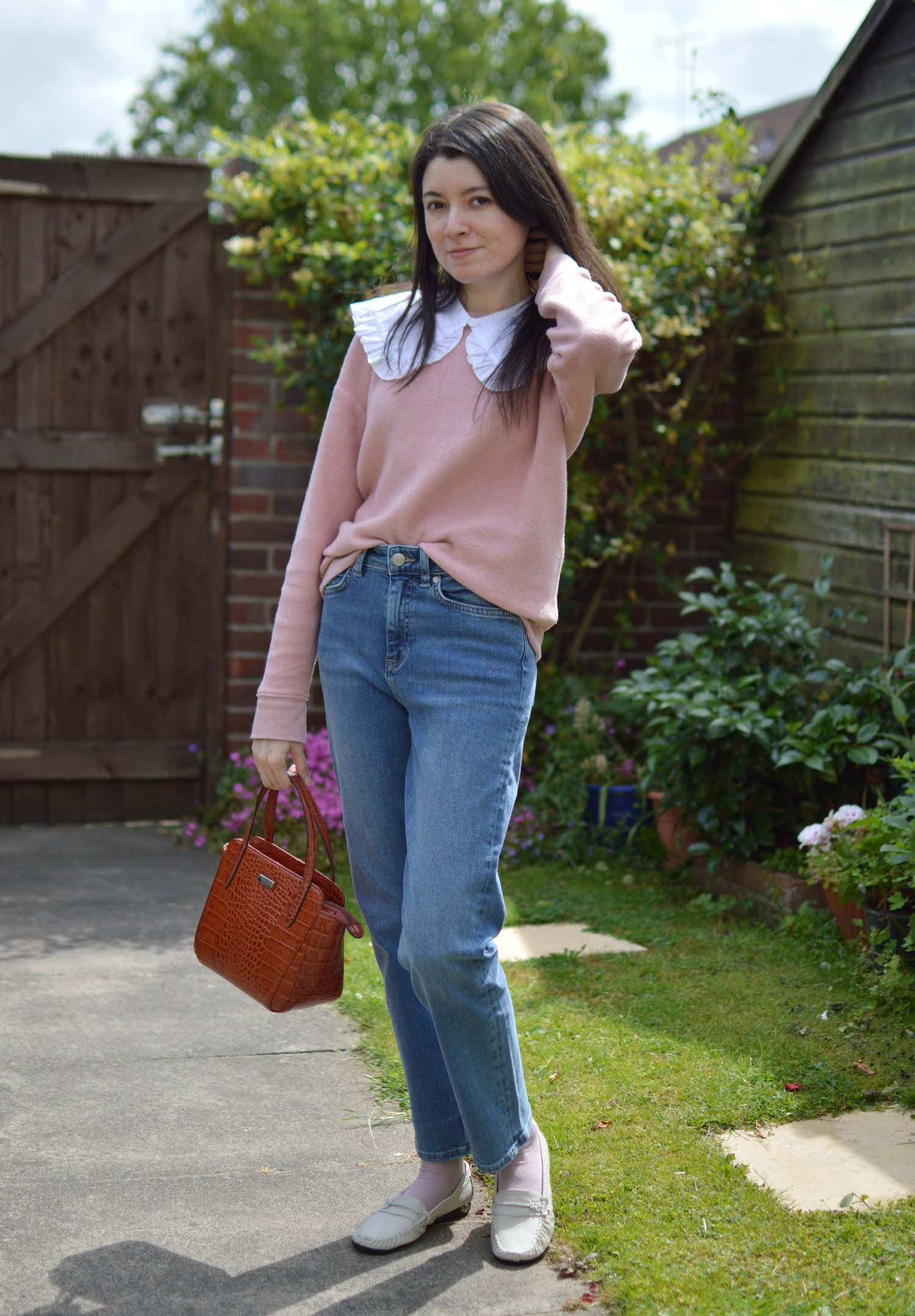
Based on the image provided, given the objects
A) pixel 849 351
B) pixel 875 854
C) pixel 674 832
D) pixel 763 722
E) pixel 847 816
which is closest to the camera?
pixel 875 854

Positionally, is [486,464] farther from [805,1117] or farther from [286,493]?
[286,493]

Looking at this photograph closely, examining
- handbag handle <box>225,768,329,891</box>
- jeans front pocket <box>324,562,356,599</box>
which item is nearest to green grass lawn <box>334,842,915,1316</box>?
handbag handle <box>225,768,329,891</box>

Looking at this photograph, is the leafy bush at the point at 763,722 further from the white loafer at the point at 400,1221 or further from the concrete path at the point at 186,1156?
the white loafer at the point at 400,1221

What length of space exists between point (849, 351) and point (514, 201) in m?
2.85

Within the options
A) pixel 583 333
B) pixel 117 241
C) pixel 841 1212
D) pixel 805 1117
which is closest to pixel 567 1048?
pixel 805 1117

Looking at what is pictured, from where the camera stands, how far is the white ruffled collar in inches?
82.7

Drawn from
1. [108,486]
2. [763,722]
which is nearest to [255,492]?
[108,486]

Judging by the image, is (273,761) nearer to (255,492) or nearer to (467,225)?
(467,225)

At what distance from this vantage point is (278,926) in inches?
85.7

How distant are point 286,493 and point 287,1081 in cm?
262

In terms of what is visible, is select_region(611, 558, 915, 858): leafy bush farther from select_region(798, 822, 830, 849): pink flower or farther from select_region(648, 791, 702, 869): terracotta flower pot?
select_region(798, 822, 830, 849): pink flower

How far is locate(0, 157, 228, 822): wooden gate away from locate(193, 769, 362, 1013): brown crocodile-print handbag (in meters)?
2.86

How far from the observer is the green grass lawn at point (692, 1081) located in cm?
204

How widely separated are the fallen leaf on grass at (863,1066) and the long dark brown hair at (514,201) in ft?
5.20
